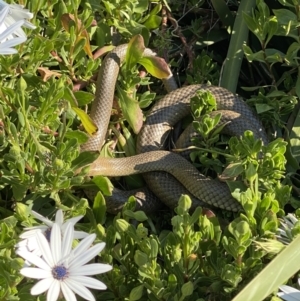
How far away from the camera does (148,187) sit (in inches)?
140

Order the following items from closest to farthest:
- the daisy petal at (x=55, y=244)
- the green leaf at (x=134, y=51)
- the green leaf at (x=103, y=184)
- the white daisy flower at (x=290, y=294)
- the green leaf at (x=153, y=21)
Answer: the daisy petal at (x=55, y=244)
the white daisy flower at (x=290, y=294)
the green leaf at (x=103, y=184)
the green leaf at (x=134, y=51)
the green leaf at (x=153, y=21)

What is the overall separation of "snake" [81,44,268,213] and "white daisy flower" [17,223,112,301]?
111 centimetres

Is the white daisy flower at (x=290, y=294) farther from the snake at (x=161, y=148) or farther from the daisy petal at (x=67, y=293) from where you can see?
the snake at (x=161, y=148)

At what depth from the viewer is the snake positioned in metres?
3.34

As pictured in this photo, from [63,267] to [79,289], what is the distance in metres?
0.10

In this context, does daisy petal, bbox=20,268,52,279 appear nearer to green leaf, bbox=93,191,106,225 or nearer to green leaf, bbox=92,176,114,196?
A: green leaf, bbox=93,191,106,225

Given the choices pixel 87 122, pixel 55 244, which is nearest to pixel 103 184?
pixel 87 122

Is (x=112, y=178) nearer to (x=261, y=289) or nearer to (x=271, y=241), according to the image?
(x=271, y=241)

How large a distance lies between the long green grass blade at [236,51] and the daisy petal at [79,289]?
195cm

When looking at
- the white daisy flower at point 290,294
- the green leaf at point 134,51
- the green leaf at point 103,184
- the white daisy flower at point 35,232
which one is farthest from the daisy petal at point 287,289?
the green leaf at point 134,51

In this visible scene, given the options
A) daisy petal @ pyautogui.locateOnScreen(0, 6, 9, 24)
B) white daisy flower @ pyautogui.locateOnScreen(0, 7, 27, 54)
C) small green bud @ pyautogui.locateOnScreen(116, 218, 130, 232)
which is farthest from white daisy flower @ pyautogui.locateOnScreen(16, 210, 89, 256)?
daisy petal @ pyautogui.locateOnScreen(0, 6, 9, 24)

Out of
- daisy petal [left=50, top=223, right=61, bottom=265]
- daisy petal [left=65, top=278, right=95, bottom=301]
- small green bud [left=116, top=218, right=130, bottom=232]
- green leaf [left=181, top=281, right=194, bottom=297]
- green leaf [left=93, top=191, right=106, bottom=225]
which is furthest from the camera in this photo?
green leaf [left=93, top=191, right=106, bottom=225]

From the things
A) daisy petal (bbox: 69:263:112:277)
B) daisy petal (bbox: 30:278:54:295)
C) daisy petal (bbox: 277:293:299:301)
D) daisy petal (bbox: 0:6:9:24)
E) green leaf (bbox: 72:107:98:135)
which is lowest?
daisy petal (bbox: 277:293:299:301)

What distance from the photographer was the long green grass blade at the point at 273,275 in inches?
84.8
